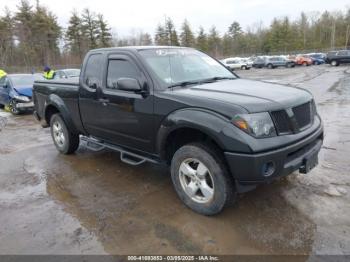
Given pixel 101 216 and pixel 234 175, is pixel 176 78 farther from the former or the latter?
pixel 101 216

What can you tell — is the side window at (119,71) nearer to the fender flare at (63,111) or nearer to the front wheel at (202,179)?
the front wheel at (202,179)

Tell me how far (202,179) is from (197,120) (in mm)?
720

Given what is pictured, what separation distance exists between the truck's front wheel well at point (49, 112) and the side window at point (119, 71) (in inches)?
83.4

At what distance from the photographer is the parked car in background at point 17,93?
11531mm

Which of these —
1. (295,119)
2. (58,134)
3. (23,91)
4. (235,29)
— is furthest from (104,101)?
(235,29)

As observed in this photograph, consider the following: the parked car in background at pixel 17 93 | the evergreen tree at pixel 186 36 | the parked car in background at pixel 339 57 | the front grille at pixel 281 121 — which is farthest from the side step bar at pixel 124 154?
the evergreen tree at pixel 186 36

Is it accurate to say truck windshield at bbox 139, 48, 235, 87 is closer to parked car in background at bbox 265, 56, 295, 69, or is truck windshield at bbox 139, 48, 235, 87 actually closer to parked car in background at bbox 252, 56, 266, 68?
parked car in background at bbox 265, 56, 295, 69

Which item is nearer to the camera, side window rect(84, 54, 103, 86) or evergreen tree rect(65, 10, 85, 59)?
side window rect(84, 54, 103, 86)

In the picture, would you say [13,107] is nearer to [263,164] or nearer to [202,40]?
[263,164]

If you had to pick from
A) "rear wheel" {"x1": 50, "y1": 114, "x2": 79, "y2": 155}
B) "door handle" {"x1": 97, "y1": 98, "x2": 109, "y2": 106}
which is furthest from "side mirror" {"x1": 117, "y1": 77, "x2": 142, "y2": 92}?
"rear wheel" {"x1": 50, "y1": 114, "x2": 79, "y2": 155}

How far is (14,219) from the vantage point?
3713 mm

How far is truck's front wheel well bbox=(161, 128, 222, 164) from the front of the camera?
11.3 feet

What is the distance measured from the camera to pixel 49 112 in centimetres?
632

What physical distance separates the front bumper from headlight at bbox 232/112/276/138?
21 cm
